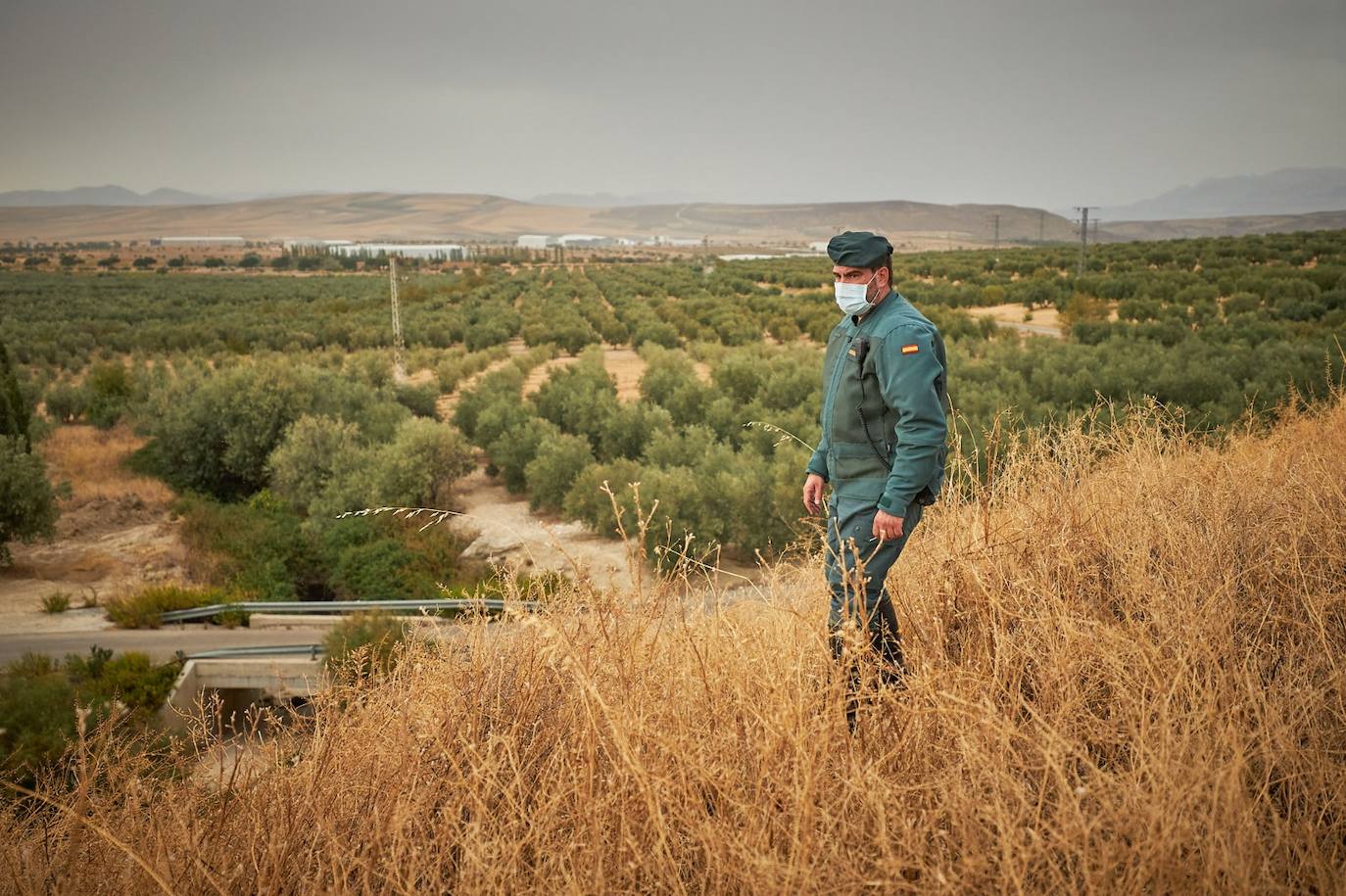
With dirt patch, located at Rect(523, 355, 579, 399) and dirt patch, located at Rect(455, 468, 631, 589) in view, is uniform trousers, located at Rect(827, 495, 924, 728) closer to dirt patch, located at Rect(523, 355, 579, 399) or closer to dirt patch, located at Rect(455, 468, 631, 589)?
dirt patch, located at Rect(455, 468, 631, 589)

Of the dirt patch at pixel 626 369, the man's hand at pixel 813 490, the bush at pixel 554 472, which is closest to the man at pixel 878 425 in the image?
the man's hand at pixel 813 490

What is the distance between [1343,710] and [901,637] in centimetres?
143

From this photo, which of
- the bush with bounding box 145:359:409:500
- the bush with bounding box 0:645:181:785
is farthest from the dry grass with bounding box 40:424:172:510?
the bush with bounding box 0:645:181:785

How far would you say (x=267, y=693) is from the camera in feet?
43.0

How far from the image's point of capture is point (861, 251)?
346 cm

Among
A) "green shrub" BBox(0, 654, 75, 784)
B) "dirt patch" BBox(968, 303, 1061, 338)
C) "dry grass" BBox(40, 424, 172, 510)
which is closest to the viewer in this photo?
"green shrub" BBox(0, 654, 75, 784)

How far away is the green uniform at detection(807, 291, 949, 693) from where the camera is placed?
10.7 ft

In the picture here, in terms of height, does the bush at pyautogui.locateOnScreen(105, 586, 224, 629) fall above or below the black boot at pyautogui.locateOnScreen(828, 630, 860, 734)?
below

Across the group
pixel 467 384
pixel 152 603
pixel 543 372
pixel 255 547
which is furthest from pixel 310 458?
pixel 543 372

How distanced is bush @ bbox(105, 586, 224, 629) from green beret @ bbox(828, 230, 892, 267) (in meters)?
16.6

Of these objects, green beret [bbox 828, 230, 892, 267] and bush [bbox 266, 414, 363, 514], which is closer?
green beret [bbox 828, 230, 892, 267]

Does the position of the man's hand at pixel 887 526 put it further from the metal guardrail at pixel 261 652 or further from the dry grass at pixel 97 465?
the dry grass at pixel 97 465

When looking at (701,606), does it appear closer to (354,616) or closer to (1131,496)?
(1131,496)

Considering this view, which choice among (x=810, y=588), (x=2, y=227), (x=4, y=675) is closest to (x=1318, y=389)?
(x=810, y=588)
